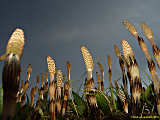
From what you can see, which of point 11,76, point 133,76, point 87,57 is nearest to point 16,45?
point 11,76

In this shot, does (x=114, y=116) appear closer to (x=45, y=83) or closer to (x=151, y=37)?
(x=151, y=37)

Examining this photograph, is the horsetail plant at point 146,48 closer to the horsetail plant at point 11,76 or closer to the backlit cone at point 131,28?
the backlit cone at point 131,28

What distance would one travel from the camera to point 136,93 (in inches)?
31.6

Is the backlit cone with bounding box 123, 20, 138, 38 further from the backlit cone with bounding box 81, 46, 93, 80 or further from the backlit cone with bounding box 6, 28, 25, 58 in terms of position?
the backlit cone with bounding box 6, 28, 25, 58

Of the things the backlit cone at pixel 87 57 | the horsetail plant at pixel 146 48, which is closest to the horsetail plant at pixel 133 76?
the horsetail plant at pixel 146 48

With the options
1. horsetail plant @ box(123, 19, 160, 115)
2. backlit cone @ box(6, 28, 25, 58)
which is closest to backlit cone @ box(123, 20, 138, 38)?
horsetail plant @ box(123, 19, 160, 115)

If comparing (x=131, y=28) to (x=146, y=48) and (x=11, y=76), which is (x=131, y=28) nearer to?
(x=146, y=48)

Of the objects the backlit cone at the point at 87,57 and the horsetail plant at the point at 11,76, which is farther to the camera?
the backlit cone at the point at 87,57

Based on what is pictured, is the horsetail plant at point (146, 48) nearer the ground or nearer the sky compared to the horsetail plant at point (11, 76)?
nearer the sky

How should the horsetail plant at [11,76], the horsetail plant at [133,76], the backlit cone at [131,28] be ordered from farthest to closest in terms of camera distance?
the backlit cone at [131,28] → the horsetail plant at [133,76] → the horsetail plant at [11,76]

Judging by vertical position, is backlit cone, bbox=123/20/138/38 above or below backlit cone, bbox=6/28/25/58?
above

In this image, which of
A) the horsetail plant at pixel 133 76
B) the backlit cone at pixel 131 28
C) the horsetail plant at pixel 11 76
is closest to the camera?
the horsetail plant at pixel 11 76

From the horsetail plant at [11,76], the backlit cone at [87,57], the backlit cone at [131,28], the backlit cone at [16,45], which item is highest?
the backlit cone at [131,28]

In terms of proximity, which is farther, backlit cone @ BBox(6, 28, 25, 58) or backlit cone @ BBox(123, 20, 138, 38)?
backlit cone @ BBox(123, 20, 138, 38)
